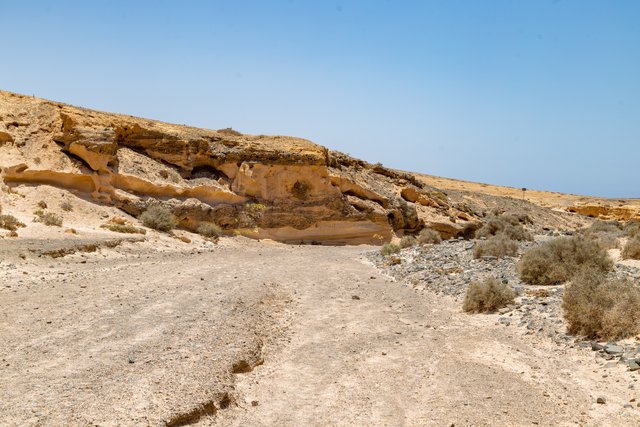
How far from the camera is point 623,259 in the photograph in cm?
1442

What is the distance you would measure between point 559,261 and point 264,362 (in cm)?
779

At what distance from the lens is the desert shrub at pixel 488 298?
9.99 metres

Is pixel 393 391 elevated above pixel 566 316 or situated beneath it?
situated beneath

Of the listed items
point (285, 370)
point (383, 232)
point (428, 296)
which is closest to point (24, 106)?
point (383, 232)

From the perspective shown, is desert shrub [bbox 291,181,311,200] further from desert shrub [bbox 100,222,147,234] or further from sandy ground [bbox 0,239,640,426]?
sandy ground [bbox 0,239,640,426]

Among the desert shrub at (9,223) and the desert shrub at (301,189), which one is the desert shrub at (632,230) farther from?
the desert shrub at (9,223)

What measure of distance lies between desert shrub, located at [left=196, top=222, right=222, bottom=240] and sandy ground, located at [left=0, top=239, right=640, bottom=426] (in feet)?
35.5

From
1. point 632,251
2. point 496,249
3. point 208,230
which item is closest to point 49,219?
point 208,230

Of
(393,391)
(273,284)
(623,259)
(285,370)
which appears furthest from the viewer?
(623,259)

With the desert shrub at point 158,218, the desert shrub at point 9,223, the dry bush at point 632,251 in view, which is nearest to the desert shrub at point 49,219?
the desert shrub at point 9,223

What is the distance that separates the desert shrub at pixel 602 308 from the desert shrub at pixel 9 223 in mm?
13870

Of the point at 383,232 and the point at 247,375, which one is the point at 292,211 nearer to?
the point at 383,232

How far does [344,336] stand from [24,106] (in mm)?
20767

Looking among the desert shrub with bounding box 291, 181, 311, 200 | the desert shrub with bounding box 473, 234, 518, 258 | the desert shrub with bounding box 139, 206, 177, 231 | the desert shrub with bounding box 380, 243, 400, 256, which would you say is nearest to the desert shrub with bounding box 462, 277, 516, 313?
the desert shrub with bounding box 473, 234, 518, 258
